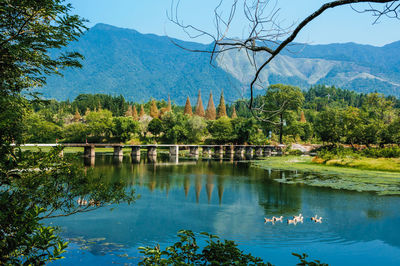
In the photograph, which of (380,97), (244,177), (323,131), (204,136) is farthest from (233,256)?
(204,136)

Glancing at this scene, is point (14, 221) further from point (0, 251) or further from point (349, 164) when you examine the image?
point (349, 164)

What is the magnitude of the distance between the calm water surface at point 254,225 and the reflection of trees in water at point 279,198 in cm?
6

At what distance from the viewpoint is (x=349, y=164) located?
1359 inches

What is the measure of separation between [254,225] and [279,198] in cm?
637

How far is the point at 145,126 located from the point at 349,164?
5499 centimetres

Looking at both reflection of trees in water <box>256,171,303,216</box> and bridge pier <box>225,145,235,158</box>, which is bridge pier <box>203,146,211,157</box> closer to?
bridge pier <box>225,145,235,158</box>

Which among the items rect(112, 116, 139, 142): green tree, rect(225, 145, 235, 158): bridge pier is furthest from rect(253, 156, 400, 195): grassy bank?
rect(112, 116, 139, 142): green tree

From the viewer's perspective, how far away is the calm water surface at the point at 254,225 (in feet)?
35.0

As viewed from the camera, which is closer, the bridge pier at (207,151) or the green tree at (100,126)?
the bridge pier at (207,151)

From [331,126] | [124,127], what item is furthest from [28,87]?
[124,127]

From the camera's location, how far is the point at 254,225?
14.0 m

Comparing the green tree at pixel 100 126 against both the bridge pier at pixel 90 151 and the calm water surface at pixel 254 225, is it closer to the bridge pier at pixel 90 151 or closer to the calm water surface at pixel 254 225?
the bridge pier at pixel 90 151

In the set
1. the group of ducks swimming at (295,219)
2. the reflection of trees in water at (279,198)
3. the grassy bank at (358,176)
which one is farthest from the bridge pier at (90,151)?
the group of ducks swimming at (295,219)

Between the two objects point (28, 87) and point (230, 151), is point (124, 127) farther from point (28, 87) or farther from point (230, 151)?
point (28, 87)
